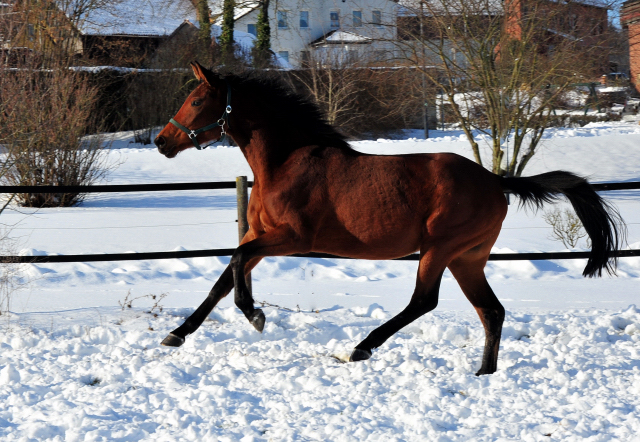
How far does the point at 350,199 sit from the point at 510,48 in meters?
9.03

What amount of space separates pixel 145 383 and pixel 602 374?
8.47 feet

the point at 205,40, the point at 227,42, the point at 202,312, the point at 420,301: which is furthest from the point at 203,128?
the point at 227,42

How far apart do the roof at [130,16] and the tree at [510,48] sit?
9521 millimetres

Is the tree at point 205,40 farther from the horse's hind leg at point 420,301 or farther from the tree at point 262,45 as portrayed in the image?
the horse's hind leg at point 420,301

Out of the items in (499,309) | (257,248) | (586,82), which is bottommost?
(499,309)

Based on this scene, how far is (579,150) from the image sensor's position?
17797 millimetres

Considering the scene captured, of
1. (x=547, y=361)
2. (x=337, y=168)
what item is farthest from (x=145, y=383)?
(x=547, y=361)

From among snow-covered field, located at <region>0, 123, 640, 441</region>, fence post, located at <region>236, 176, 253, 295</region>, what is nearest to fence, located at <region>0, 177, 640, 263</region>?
fence post, located at <region>236, 176, 253, 295</region>

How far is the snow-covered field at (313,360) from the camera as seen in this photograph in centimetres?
306

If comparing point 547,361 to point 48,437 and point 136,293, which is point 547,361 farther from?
point 136,293

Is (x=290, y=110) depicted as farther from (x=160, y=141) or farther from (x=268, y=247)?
(x=268, y=247)

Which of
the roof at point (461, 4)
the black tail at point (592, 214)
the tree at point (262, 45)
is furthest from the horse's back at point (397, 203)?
the tree at point (262, 45)

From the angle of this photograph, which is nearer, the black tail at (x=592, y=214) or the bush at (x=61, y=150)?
the black tail at (x=592, y=214)

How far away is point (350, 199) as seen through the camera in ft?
13.1
